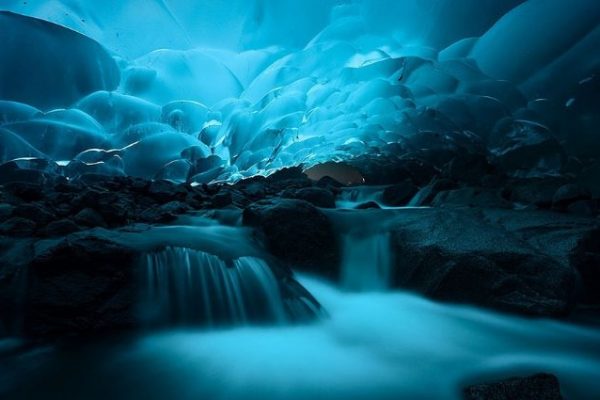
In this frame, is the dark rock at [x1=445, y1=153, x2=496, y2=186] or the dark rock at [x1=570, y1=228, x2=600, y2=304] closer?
the dark rock at [x1=570, y1=228, x2=600, y2=304]

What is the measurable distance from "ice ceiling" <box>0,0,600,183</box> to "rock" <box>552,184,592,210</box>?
3872mm

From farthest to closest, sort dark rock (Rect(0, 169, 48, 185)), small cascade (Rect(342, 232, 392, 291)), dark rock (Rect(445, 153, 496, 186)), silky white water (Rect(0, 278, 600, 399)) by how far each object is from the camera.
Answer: dark rock (Rect(0, 169, 48, 185))
dark rock (Rect(445, 153, 496, 186))
small cascade (Rect(342, 232, 392, 291))
silky white water (Rect(0, 278, 600, 399))

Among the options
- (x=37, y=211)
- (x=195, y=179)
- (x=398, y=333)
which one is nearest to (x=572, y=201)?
(x=398, y=333)

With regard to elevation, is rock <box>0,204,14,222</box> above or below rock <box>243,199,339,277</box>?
above

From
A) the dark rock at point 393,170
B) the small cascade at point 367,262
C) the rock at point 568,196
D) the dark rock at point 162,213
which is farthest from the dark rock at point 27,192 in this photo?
the dark rock at point 393,170

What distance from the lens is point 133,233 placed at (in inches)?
134

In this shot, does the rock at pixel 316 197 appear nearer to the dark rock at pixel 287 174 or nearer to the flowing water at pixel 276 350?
the flowing water at pixel 276 350

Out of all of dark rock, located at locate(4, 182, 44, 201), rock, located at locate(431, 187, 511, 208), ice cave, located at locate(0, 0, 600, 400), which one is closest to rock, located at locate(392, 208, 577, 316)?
ice cave, located at locate(0, 0, 600, 400)

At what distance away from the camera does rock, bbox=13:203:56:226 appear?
12.7 ft

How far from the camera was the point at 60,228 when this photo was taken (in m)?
3.47

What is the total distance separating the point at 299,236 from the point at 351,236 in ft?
2.64

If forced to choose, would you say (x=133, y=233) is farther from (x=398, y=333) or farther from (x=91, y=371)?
(x=398, y=333)

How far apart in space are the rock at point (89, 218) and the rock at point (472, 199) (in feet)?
18.1

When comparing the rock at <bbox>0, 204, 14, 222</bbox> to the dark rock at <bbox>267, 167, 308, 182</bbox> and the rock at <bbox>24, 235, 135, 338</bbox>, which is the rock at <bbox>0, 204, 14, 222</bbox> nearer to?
the rock at <bbox>24, 235, 135, 338</bbox>
